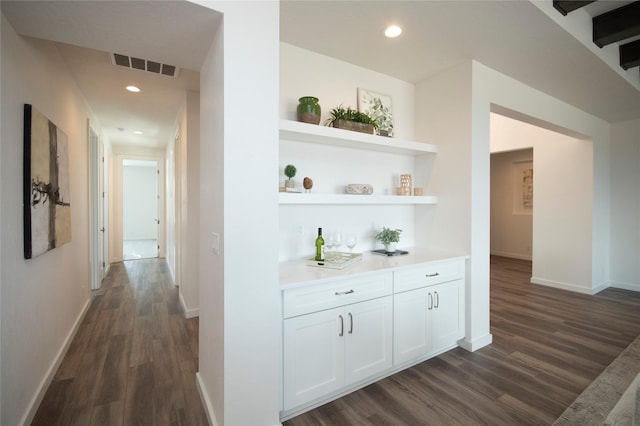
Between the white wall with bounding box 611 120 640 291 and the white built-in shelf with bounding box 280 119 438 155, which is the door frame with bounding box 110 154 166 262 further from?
the white wall with bounding box 611 120 640 291

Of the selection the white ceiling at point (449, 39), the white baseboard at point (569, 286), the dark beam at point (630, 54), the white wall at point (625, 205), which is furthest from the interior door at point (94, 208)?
the white wall at point (625, 205)

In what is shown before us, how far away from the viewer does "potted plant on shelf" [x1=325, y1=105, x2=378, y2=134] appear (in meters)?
2.54

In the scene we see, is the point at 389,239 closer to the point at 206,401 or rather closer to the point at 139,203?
the point at 206,401

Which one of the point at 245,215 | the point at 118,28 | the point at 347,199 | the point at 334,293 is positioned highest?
the point at 118,28

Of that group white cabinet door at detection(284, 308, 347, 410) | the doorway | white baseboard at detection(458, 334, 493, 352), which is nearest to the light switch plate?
white cabinet door at detection(284, 308, 347, 410)

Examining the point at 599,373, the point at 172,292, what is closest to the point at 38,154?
the point at 172,292

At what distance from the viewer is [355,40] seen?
247 cm

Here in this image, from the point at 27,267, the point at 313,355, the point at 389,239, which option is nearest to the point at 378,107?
the point at 389,239

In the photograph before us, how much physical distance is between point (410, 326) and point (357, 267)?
679 millimetres

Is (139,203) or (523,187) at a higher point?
(523,187)

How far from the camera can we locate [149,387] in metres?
2.27

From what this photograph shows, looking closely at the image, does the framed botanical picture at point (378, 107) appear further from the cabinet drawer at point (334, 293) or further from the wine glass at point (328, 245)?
the cabinet drawer at point (334, 293)

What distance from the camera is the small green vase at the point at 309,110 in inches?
93.7

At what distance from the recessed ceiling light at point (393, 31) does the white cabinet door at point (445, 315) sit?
203 cm
